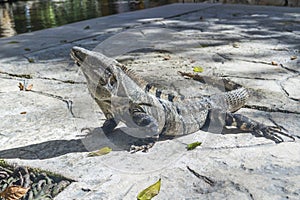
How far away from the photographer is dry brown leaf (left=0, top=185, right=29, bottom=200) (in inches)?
87.9

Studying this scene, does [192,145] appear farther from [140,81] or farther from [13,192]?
[13,192]

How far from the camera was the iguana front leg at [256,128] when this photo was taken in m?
2.93

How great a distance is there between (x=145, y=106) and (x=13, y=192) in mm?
1102

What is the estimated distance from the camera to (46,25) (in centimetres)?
966

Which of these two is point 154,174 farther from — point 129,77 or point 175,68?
point 175,68

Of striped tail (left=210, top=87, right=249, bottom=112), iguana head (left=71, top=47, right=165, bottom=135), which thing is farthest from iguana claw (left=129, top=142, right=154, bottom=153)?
striped tail (left=210, top=87, right=249, bottom=112)

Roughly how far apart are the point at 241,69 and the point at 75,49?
2.85 meters

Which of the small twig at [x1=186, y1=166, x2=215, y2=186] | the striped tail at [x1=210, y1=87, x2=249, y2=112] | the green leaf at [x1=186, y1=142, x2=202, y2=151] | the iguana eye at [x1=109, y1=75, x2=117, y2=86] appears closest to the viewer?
the small twig at [x1=186, y1=166, x2=215, y2=186]

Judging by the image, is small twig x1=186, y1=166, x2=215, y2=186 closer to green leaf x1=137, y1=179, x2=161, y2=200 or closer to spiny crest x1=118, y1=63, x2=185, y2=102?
green leaf x1=137, y1=179, x2=161, y2=200

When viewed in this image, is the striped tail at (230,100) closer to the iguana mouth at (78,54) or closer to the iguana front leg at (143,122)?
the iguana front leg at (143,122)

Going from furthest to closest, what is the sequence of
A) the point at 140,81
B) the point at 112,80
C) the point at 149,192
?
the point at 140,81
the point at 112,80
the point at 149,192

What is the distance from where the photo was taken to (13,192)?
2268mm

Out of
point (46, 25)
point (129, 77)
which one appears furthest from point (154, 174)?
point (46, 25)

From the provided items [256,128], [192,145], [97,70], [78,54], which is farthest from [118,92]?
[256,128]
